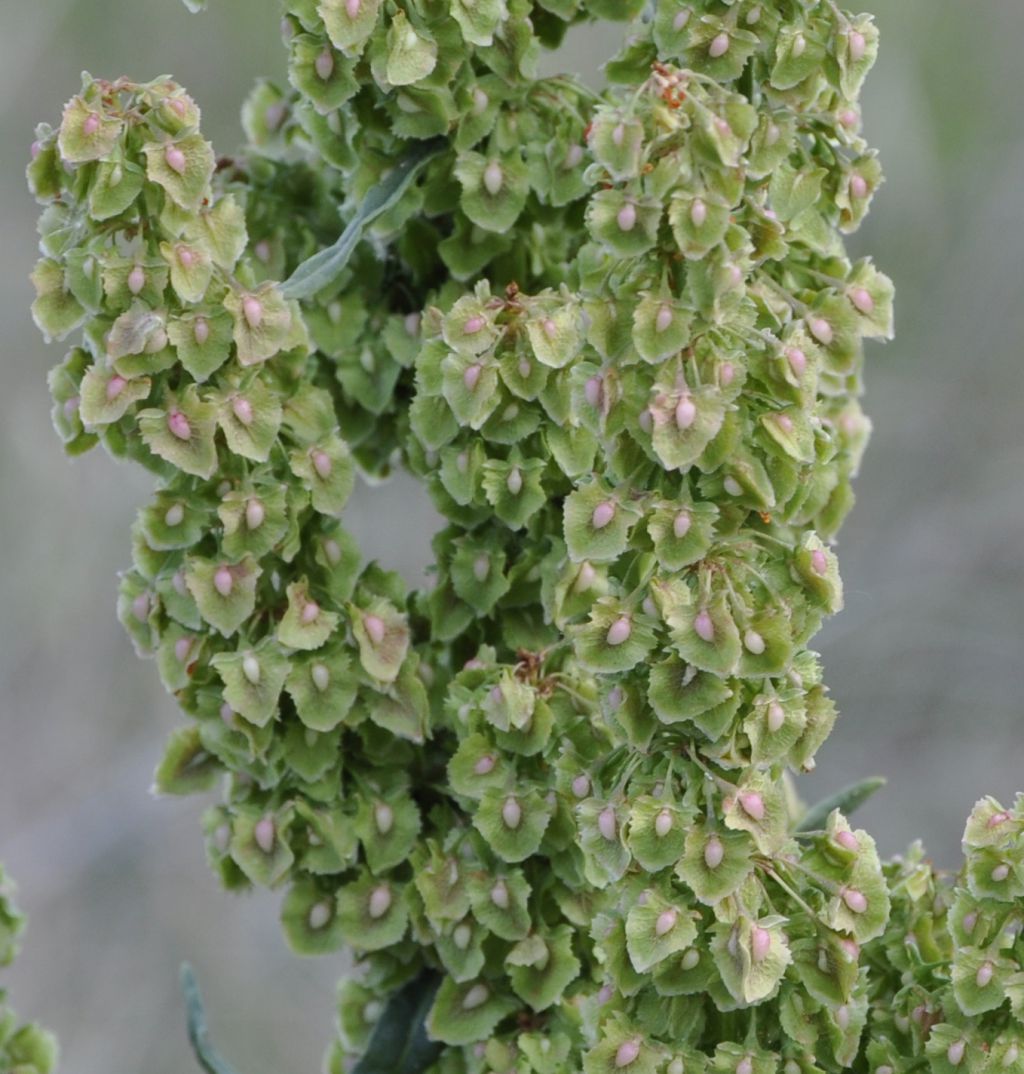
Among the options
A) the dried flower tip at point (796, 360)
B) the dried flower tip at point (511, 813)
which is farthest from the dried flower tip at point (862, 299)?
the dried flower tip at point (511, 813)

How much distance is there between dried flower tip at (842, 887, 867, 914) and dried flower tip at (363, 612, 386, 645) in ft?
1.11

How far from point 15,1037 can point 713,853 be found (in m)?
0.62

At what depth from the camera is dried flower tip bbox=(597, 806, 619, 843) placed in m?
0.94

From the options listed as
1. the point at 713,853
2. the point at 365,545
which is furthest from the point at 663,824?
the point at 365,545

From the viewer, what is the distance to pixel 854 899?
3.16ft

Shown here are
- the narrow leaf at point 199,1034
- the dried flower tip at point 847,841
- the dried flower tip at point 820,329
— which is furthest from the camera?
the narrow leaf at point 199,1034

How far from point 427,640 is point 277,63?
369 centimetres

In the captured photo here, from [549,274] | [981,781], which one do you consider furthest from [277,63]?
[549,274]

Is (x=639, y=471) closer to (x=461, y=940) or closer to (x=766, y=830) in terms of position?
(x=766, y=830)

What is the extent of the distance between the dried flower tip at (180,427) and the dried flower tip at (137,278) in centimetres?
8

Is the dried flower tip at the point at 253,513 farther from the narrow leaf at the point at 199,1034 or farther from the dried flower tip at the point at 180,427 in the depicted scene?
the narrow leaf at the point at 199,1034

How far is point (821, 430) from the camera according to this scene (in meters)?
1.00

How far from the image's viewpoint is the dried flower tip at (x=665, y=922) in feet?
3.04

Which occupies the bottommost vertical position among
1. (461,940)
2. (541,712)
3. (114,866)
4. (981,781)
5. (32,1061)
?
(32,1061)
